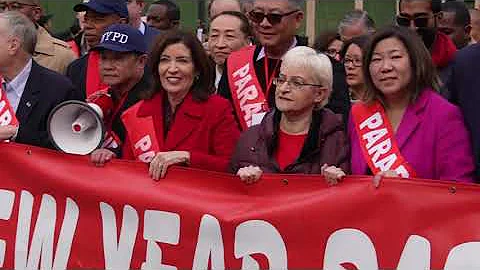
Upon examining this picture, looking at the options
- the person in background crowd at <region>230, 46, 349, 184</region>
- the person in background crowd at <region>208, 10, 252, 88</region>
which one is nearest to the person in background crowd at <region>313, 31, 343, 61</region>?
the person in background crowd at <region>208, 10, 252, 88</region>

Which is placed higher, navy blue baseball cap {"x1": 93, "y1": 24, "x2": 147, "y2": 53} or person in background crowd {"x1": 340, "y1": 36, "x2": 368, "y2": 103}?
navy blue baseball cap {"x1": 93, "y1": 24, "x2": 147, "y2": 53}

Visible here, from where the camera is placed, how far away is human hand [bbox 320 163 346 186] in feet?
14.7

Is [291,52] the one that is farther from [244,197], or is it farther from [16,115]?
A: [16,115]

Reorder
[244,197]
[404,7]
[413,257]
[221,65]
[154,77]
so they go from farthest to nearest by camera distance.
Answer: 1. [221,65]
2. [404,7]
3. [154,77]
4. [244,197]
5. [413,257]

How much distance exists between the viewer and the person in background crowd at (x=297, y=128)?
15.5 ft

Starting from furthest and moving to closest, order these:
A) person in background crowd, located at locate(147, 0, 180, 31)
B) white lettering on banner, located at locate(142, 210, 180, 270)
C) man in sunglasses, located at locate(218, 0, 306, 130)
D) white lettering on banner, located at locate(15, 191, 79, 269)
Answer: person in background crowd, located at locate(147, 0, 180, 31), man in sunglasses, located at locate(218, 0, 306, 130), white lettering on banner, located at locate(15, 191, 79, 269), white lettering on banner, located at locate(142, 210, 180, 270)

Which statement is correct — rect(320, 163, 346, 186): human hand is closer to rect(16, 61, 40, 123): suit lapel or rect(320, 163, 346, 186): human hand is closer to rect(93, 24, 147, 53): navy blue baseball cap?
rect(93, 24, 147, 53): navy blue baseball cap

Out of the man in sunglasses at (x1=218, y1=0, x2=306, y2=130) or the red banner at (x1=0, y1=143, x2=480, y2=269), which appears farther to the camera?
the man in sunglasses at (x1=218, y1=0, x2=306, y2=130)

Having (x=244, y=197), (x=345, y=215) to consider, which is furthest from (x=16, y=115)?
(x=345, y=215)

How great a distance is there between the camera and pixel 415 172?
446 cm

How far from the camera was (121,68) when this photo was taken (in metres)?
5.70

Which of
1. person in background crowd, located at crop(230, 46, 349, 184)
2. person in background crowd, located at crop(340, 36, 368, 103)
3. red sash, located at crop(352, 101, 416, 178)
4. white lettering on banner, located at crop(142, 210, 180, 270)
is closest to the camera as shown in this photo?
red sash, located at crop(352, 101, 416, 178)

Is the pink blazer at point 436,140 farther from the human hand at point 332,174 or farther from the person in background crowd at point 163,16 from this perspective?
the person in background crowd at point 163,16

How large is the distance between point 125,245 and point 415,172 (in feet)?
4.87
